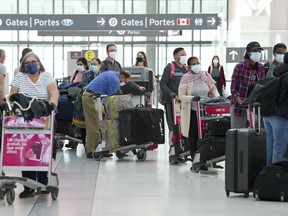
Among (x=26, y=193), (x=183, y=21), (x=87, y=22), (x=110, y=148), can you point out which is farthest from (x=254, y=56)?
(x=87, y=22)

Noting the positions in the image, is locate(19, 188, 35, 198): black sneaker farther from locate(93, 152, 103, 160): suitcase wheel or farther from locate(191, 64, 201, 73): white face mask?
locate(93, 152, 103, 160): suitcase wheel

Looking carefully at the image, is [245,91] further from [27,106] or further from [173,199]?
[27,106]

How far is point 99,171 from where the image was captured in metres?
13.5

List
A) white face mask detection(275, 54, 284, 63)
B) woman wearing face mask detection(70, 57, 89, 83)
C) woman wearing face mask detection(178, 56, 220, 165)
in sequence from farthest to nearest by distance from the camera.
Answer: woman wearing face mask detection(70, 57, 89, 83) → woman wearing face mask detection(178, 56, 220, 165) → white face mask detection(275, 54, 284, 63)

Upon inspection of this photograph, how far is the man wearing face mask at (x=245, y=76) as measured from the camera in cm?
1190

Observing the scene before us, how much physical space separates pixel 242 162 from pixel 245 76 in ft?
6.70

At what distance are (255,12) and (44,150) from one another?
92.6ft

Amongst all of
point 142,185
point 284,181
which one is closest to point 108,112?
point 142,185

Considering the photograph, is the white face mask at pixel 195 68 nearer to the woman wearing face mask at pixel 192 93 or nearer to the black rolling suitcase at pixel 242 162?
the woman wearing face mask at pixel 192 93

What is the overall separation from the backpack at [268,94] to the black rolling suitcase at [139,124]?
15.7ft

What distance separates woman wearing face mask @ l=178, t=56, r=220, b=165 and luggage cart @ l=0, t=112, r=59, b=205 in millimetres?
3826

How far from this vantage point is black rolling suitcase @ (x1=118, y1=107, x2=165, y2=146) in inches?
591

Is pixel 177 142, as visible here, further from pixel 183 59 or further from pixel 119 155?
pixel 119 155

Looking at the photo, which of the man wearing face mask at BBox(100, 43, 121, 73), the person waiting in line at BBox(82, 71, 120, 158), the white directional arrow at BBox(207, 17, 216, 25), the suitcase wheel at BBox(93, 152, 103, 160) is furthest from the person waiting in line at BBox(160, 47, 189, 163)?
the white directional arrow at BBox(207, 17, 216, 25)
